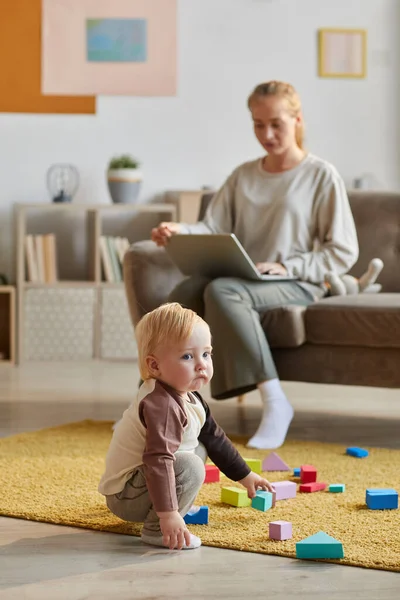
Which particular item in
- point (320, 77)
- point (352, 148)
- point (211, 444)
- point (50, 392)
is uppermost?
point (320, 77)

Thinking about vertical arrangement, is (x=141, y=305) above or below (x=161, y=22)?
below

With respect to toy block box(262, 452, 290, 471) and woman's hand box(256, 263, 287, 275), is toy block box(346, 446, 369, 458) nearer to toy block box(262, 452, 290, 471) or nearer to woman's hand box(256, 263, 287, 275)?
toy block box(262, 452, 290, 471)

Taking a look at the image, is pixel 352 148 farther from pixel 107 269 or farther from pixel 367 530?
pixel 367 530

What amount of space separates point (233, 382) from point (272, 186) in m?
0.72

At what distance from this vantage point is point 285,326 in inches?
118

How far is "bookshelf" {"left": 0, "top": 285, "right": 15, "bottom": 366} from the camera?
5.00m

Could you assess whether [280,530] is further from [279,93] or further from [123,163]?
[123,163]

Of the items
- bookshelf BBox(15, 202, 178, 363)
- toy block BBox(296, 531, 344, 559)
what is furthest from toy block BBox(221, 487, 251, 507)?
bookshelf BBox(15, 202, 178, 363)

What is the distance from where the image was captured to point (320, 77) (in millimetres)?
5316

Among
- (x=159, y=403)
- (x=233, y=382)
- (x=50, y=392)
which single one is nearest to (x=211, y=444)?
(x=159, y=403)

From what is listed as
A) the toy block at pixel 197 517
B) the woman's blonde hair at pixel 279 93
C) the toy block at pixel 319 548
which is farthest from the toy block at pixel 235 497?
the woman's blonde hair at pixel 279 93

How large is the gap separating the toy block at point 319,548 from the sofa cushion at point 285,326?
1.24 meters

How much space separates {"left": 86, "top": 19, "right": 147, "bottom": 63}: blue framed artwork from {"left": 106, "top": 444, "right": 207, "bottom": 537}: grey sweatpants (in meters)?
3.54

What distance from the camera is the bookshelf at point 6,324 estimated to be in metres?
5.00
